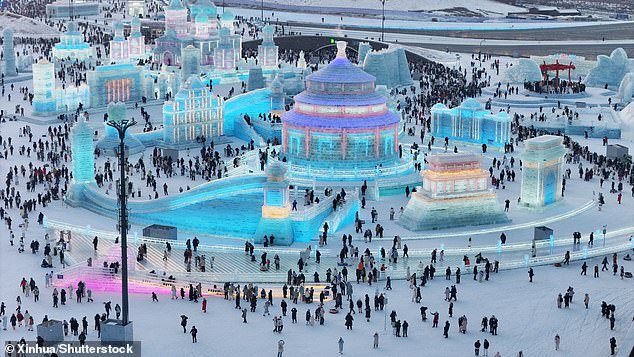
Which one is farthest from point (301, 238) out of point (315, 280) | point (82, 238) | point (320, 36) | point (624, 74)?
point (320, 36)

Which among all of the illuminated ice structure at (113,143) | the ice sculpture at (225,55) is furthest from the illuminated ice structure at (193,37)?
the illuminated ice structure at (113,143)

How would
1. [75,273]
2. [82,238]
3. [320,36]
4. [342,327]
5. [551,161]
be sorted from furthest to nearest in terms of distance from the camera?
[320,36], [551,161], [82,238], [75,273], [342,327]

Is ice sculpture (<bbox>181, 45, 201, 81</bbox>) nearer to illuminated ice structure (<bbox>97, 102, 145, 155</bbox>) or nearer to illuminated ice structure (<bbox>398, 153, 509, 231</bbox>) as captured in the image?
illuminated ice structure (<bbox>97, 102, 145, 155</bbox>)

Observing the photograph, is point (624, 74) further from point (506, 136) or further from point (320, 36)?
point (320, 36)

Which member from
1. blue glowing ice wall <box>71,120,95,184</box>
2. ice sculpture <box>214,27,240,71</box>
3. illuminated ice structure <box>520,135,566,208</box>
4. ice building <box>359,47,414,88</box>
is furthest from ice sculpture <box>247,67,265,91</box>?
illuminated ice structure <box>520,135,566,208</box>

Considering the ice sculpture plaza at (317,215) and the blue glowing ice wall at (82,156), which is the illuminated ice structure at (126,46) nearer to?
the ice sculpture plaza at (317,215)

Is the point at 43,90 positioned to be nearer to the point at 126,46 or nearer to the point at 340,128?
the point at 340,128

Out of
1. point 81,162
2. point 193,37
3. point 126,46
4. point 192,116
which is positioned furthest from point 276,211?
point 126,46
